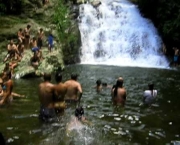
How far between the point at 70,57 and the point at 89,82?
8.96 m

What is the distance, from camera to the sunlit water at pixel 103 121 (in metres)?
8.75

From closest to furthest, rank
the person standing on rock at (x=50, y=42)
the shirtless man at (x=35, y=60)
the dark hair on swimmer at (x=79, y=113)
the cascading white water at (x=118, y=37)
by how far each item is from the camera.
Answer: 1. the dark hair on swimmer at (x=79, y=113)
2. the shirtless man at (x=35, y=60)
3. the person standing on rock at (x=50, y=42)
4. the cascading white water at (x=118, y=37)

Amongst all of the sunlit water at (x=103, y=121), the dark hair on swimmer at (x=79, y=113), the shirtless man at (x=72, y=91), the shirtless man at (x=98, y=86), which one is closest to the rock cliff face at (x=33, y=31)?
the sunlit water at (x=103, y=121)

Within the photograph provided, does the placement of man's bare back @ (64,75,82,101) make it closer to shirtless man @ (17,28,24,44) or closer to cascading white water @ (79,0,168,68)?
shirtless man @ (17,28,24,44)

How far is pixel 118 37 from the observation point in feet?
97.6

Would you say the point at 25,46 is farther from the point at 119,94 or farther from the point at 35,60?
the point at 119,94

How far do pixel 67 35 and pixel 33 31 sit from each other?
3479 mm

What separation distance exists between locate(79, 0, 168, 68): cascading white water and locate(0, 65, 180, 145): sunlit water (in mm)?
10731

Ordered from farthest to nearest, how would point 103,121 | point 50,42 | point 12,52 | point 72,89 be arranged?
point 50,42 → point 12,52 → point 72,89 → point 103,121

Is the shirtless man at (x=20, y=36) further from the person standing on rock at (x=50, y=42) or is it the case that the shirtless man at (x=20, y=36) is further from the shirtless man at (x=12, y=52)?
the person standing on rock at (x=50, y=42)

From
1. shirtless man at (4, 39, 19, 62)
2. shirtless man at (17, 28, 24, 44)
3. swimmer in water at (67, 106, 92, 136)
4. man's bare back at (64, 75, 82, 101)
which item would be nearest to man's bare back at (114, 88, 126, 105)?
man's bare back at (64, 75, 82, 101)

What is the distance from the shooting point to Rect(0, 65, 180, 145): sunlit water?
875 cm

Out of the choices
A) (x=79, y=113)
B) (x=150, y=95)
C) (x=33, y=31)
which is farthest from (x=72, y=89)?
(x=33, y=31)

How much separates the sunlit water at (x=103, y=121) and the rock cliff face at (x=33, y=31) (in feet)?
10.1
